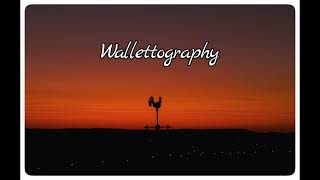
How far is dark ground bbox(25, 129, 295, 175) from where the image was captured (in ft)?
27.3

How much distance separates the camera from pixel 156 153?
8.60 m

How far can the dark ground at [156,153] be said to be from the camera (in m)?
8.32
